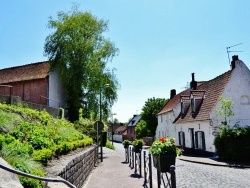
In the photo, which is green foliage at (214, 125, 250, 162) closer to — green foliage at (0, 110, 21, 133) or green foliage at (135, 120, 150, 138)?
green foliage at (0, 110, 21, 133)

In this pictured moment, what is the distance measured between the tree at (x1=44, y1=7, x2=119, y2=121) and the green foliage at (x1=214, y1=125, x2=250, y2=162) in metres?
19.3

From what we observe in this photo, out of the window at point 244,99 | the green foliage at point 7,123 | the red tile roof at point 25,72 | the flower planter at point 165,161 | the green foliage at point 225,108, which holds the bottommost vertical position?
the flower planter at point 165,161

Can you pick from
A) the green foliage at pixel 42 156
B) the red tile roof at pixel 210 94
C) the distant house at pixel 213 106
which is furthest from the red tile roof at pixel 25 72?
the green foliage at pixel 42 156

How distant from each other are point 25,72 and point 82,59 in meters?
10.7

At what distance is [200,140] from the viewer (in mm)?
32062

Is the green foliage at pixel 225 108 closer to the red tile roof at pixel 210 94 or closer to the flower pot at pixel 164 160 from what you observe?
the red tile roof at pixel 210 94

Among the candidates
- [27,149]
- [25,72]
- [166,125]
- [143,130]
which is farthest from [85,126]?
[143,130]

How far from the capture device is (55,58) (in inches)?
1594

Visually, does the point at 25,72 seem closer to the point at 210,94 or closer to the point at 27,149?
the point at 210,94

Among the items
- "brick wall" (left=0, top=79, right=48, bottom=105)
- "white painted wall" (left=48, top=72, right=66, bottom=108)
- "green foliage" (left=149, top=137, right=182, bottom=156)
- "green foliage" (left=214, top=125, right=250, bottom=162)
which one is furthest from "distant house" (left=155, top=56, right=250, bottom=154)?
"green foliage" (left=149, top=137, right=182, bottom=156)

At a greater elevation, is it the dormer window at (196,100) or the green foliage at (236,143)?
the dormer window at (196,100)

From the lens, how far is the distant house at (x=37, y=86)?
41.2m

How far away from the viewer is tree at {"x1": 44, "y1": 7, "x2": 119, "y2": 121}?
39.2 m

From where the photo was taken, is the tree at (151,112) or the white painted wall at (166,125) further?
the tree at (151,112)
